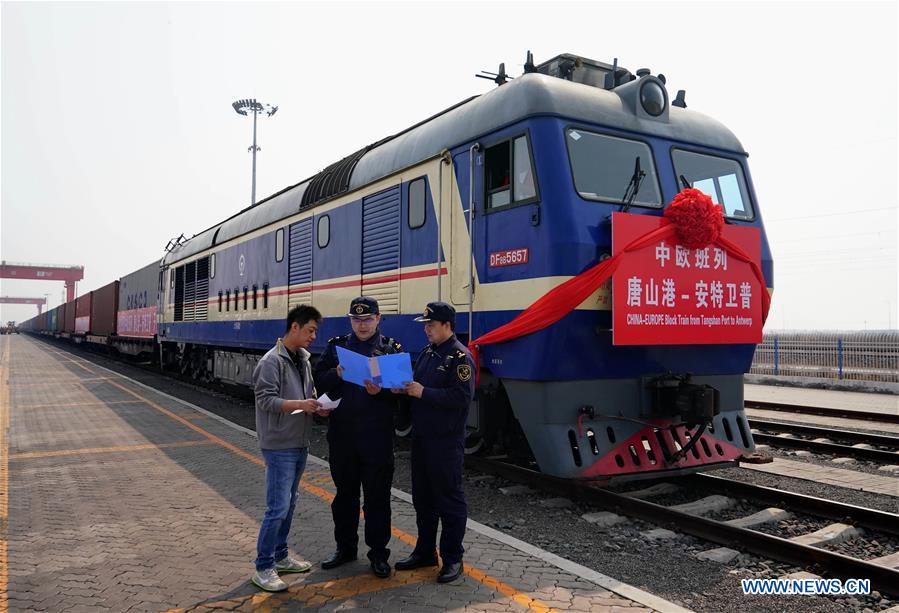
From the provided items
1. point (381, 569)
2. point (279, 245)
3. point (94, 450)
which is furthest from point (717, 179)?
point (94, 450)

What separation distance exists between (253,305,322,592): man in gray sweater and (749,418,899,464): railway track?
23.9ft

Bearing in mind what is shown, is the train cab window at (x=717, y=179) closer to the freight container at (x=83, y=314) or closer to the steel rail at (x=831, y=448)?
the steel rail at (x=831, y=448)

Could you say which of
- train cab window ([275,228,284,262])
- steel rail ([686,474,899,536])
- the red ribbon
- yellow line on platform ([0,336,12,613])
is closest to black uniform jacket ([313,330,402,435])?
the red ribbon

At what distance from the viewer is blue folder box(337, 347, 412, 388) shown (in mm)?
4121

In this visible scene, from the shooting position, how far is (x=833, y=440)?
9.68 m

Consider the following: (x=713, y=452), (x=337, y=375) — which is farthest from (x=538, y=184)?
(x=713, y=452)

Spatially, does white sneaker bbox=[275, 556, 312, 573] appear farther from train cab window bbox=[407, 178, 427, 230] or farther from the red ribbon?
train cab window bbox=[407, 178, 427, 230]

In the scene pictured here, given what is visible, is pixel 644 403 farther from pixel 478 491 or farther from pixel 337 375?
pixel 337 375

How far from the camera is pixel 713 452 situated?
6637mm

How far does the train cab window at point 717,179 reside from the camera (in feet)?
23.0

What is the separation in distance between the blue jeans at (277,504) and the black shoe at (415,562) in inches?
30.9

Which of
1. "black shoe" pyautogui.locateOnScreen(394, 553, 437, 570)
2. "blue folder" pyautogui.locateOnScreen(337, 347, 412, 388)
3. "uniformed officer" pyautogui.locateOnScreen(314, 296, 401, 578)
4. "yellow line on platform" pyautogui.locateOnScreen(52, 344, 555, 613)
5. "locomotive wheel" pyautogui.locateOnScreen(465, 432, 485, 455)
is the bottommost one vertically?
"yellow line on platform" pyautogui.locateOnScreen(52, 344, 555, 613)

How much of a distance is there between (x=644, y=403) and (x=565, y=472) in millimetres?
1184

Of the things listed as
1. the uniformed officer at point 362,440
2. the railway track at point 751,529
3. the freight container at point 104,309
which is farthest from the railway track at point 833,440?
A: the freight container at point 104,309
